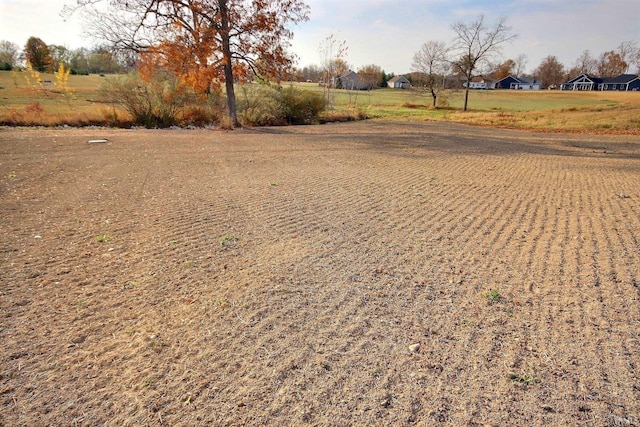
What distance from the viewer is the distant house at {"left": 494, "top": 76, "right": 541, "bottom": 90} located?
3932 inches

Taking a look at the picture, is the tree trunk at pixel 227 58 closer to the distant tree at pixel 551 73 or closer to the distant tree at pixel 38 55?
the distant tree at pixel 38 55

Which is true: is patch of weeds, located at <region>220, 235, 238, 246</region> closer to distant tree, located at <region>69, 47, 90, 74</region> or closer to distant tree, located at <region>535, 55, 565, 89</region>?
distant tree, located at <region>69, 47, 90, 74</region>

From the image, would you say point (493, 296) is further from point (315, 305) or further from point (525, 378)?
point (315, 305)

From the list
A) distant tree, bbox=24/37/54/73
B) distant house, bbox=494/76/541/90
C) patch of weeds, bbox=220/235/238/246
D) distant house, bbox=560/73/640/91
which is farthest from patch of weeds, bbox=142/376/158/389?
distant house, bbox=494/76/541/90

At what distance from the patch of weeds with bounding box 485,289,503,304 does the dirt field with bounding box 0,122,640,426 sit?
28mm

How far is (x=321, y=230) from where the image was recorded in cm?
538

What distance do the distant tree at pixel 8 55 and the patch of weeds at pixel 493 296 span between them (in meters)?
70.3

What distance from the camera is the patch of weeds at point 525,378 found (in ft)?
8.40

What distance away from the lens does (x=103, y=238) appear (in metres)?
4.93

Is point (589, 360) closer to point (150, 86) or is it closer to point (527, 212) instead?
point (527, 212)

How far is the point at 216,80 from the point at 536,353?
59.2 feet

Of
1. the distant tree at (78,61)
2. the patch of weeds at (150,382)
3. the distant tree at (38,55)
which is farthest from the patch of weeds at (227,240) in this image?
the distant tree at (78,61)

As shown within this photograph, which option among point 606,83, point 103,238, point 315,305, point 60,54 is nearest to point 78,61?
point 60,54

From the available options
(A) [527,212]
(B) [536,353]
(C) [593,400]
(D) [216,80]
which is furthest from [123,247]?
(D) [216,80]
